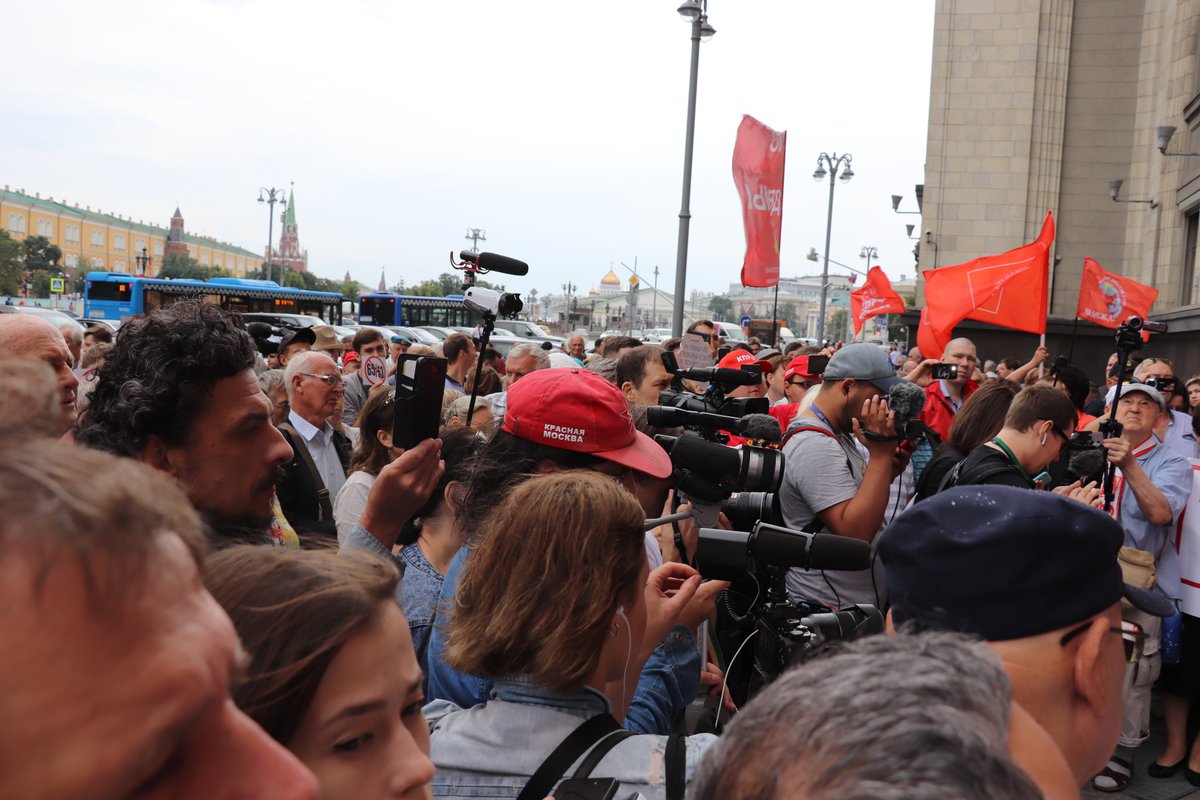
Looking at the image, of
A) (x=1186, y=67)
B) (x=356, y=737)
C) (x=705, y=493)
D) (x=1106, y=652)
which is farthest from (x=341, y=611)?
(x=1186, y=67)

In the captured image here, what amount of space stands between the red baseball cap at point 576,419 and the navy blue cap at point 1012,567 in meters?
1.32

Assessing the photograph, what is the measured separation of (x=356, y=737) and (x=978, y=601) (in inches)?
39.8

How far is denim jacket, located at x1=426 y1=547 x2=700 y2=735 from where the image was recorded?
2.39m

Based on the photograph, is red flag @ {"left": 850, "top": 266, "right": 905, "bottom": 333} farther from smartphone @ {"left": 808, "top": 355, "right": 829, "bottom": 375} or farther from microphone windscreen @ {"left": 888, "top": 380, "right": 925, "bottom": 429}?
microphone windscreen @ {"left": 888, "top": 380, "right": 925, "bottom": 429}

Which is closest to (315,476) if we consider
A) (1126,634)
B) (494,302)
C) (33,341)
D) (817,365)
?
(494,302)

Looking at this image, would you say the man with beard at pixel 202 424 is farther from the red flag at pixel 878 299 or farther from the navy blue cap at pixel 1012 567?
the red flag at pixel 878 299

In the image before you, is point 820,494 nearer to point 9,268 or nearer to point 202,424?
point 202,424

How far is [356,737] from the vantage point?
138cm

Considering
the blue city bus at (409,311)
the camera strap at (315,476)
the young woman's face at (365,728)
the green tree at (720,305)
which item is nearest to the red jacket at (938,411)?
the camera strap at (315,476)

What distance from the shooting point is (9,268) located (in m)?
63.2

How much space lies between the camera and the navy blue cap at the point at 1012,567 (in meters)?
1.61

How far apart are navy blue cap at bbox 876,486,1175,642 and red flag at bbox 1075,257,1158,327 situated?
1069 centimetres

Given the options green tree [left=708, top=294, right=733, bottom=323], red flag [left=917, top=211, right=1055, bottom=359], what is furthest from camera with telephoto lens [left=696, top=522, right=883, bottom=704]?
green tree [left=708, top=294, right=733, bottom=323]

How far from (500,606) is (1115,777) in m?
4.51
